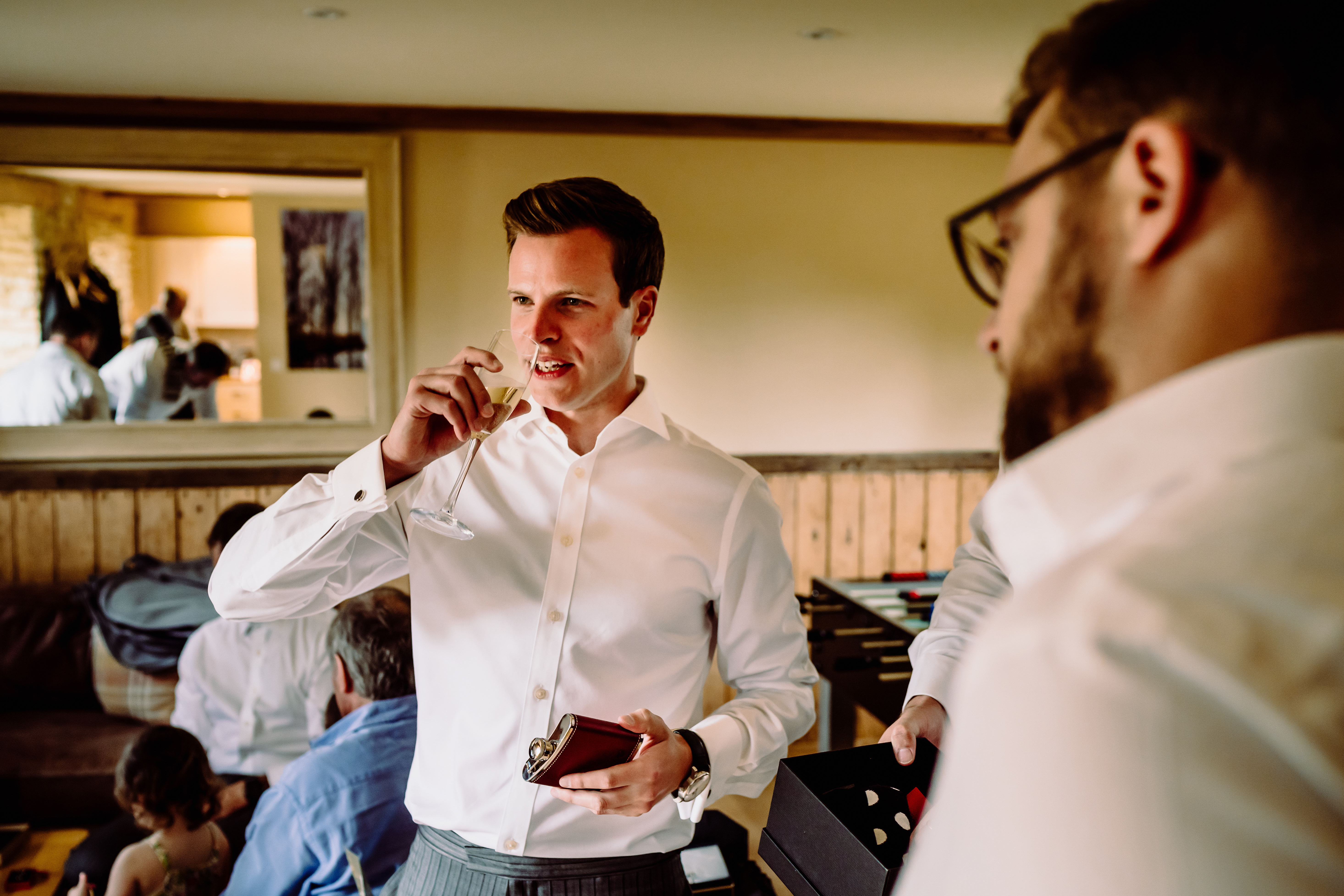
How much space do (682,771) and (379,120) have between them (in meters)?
3.68

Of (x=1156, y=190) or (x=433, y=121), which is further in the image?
(x=433, y=121)

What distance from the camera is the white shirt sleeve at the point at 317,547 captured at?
126 centimetres

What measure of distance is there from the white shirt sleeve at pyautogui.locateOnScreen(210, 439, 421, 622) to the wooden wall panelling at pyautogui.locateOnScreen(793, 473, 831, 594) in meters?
3.12

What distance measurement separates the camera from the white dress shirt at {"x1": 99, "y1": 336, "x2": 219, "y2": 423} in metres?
3.96

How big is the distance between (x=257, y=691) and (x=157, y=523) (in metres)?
1.47

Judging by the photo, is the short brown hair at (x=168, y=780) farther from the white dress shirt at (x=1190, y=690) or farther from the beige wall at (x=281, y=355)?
the white dress shirt at (x=1190, y=690)

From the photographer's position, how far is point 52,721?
3.41m

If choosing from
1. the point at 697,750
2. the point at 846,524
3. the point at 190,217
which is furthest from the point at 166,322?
the point at 697,750

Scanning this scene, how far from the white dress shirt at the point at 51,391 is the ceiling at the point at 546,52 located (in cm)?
113

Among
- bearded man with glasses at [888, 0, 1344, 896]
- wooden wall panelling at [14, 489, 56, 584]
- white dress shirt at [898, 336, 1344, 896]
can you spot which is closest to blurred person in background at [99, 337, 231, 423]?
wooden wall panelling at [14, 489, 56, 584]

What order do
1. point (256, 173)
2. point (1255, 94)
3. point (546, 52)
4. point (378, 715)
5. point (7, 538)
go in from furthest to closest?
point (256, 173)
point (7, 538)
point (546, 52)
point (378, 715)
point (1255, 94)

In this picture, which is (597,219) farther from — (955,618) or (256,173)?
(256,173)

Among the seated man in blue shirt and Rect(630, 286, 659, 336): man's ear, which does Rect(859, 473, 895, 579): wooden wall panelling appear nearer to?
the seated man in blue shirt

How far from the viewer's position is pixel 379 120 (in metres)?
4.02
